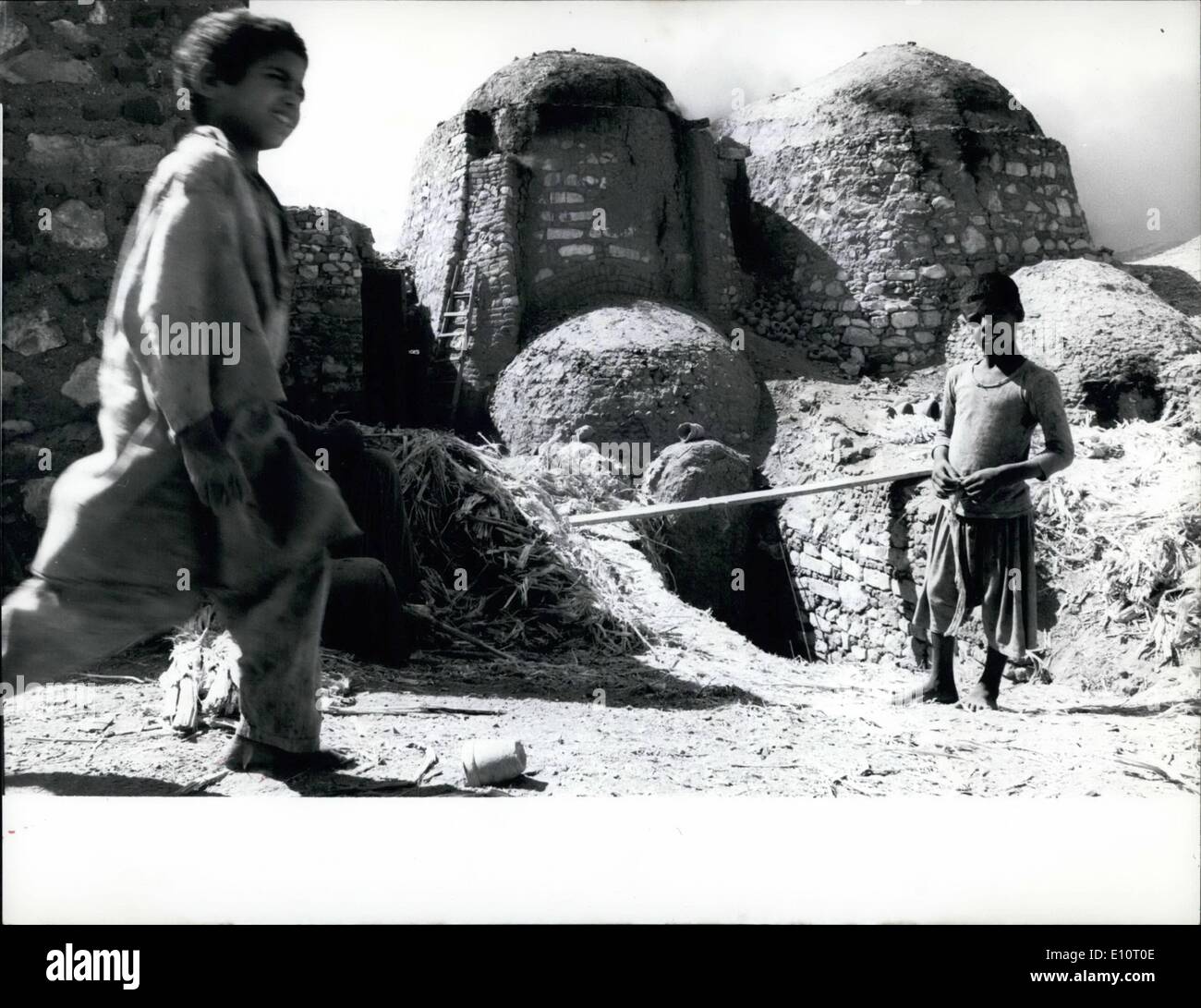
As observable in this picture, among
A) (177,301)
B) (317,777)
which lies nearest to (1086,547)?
(317,777)

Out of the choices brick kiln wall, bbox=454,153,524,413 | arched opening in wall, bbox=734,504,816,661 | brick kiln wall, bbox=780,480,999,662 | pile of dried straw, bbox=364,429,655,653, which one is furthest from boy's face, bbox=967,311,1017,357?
brick kiln wall, bbox=454,153,524,413

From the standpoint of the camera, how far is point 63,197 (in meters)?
3.44

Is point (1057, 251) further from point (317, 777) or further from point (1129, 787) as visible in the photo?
point (317, 777)

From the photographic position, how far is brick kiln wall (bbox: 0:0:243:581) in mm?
3391

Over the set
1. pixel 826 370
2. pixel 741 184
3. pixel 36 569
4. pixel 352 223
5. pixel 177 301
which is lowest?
pixel 36 569

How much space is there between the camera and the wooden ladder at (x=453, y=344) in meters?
7.41

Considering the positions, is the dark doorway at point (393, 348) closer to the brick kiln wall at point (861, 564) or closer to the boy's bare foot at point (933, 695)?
the brick kiln wall at point (861, 564)

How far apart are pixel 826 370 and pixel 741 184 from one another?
222cm

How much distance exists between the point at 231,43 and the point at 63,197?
1259 mm

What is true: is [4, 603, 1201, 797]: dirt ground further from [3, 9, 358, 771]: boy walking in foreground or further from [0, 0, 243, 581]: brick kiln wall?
[0, 0, 243, 581]: brick kiln wall

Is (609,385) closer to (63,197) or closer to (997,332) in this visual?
(997,332)

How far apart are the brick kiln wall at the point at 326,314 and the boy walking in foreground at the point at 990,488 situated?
3.94 m

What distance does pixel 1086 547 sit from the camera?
209 inches
